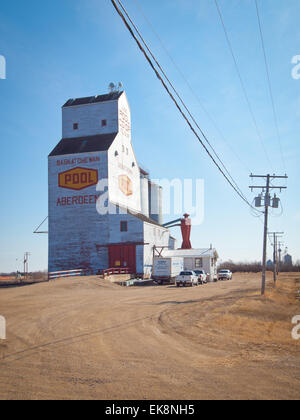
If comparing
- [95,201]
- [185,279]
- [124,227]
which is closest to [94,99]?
[95,201]

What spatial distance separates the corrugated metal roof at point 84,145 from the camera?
160 feet

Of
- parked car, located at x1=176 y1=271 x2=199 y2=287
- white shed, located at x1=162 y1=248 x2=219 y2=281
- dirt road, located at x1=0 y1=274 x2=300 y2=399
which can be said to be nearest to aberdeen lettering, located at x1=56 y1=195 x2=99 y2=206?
white shed, located at x1=162 y1=248 x2=219 y2=281

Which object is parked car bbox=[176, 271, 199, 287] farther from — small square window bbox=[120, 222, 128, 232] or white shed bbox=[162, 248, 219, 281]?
white shed bbox=[162, 248, 219, 281]

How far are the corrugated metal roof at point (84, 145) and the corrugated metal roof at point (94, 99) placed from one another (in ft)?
17.9

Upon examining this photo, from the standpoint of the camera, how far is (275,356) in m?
9.51

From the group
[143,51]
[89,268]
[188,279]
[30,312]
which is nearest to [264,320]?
[30,312]

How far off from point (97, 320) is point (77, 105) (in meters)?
43.9

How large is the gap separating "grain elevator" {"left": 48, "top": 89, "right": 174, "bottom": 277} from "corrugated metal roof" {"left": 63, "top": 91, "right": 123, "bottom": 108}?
0.16 m

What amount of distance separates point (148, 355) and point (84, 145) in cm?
4342

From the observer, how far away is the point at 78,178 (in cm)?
4800

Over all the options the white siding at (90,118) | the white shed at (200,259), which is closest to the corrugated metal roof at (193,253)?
the white shed at (200,259)

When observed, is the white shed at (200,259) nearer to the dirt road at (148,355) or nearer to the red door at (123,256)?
the red door at (123,256)

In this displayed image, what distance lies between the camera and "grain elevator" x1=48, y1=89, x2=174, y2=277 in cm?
4597
